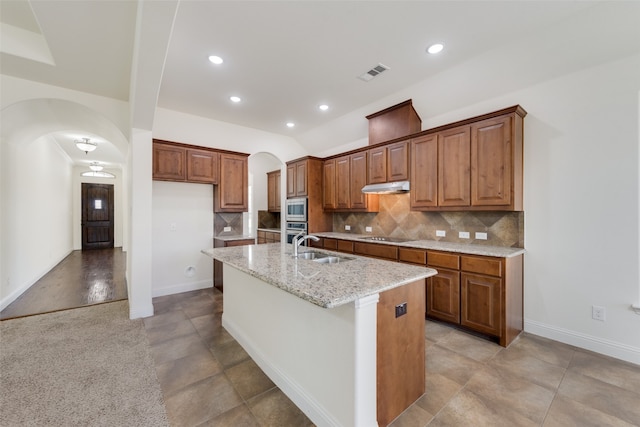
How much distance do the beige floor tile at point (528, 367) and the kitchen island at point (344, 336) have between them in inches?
37.3

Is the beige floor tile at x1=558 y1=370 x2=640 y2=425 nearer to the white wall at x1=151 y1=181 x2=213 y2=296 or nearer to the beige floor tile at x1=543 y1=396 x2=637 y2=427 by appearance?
the beige floor tile at x1=543 y1=396 x2=637 y2=427

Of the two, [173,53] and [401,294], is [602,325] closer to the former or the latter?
[401,294]

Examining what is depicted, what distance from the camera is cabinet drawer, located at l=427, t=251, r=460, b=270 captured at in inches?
114

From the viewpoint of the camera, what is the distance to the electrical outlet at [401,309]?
5.45 ft

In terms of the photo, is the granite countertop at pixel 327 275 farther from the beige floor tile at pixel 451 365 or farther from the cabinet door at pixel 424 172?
the cabinet door at pixel 424 172

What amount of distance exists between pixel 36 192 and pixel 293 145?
4890 millimetres

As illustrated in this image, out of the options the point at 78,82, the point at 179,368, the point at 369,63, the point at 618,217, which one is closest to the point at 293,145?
the point at 369,63

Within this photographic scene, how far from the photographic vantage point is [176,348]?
8.45 feet

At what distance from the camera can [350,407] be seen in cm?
145

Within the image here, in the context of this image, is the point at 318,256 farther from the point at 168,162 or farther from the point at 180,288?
the point at 180,288

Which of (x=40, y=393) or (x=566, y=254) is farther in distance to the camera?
(x=566, y=254)

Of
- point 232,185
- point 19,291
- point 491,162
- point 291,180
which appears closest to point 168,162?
point 232,185

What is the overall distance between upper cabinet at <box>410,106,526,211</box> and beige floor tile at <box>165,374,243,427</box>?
9.51ft

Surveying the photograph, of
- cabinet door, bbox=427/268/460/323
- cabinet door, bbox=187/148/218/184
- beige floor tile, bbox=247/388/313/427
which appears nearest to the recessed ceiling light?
cabinet door, bbox=427/268/460/323
